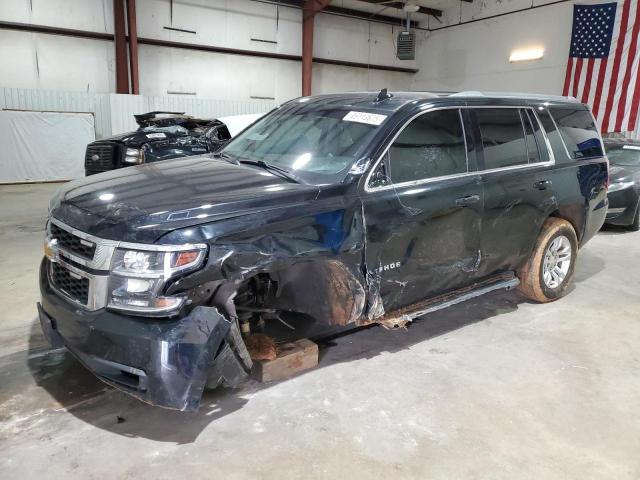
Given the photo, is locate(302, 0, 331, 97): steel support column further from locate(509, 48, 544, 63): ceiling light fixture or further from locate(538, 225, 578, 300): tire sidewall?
locate(538, 225, 578, 300): tire sidewall

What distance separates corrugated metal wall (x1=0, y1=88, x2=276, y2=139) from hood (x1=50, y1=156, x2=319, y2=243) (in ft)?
35.5

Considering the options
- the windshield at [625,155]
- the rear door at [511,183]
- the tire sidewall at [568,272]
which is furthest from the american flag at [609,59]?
the rear door at [511,183]

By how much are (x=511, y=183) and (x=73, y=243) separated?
9.93ft

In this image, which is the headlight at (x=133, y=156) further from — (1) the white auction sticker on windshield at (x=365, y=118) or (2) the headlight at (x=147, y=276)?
(2) the headlight at (x=147, y=276)

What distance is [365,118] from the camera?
332cm

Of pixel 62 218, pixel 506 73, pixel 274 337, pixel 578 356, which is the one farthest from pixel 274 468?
pixel 506 73

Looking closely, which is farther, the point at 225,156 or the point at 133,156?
the point at 133,156

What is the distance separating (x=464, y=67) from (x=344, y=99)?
1623cm

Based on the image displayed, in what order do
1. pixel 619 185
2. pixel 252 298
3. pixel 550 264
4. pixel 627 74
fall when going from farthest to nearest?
pixel 627 74 < pixel 619 185 < pixel 550 264 < pixel 252 298

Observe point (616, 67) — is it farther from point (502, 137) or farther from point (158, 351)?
point (158, 351)

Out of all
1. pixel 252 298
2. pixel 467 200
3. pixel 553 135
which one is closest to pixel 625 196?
pixel 553 135

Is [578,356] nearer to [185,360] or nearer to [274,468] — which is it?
[274,468]

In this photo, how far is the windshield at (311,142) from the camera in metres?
3.08

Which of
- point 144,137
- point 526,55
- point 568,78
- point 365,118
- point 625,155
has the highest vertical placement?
Result: point 526,55
